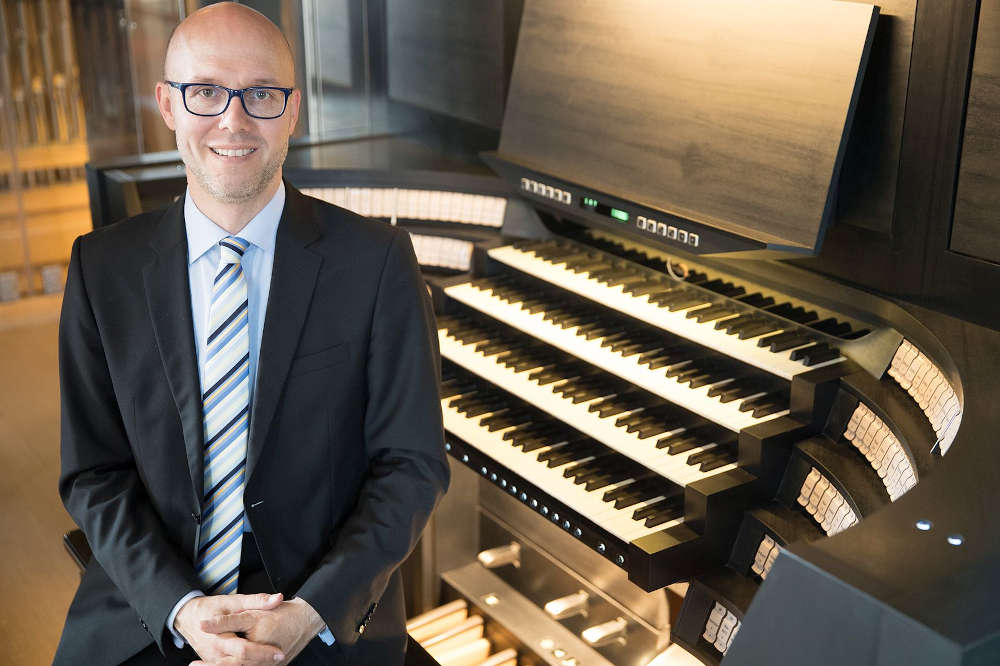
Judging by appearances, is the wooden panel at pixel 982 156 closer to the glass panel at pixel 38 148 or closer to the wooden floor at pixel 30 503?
the wooden floor at pixel 30 503

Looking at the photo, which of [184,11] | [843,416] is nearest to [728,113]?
[843,416]

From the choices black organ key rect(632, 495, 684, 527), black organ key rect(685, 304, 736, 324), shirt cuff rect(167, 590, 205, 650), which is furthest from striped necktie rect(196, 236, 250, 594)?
black organ key rect(685, 304, 736, 324)

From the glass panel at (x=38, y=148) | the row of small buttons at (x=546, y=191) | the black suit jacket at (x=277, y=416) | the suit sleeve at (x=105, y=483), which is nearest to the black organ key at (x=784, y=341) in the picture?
the row of small buttons at (x=546, y=191)

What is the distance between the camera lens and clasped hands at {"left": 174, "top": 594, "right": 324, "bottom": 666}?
5.67 ft

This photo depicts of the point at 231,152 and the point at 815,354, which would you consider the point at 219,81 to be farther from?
the point at 815,354

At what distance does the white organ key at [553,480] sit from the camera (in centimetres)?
258

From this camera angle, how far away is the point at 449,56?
4.30 meters

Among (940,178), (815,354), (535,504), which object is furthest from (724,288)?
(535,504)

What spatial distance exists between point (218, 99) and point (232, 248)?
0.25 metres

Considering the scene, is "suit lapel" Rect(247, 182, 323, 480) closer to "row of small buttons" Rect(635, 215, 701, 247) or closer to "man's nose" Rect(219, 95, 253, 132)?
"man's nose" Rect(219, 95, 253, 132)

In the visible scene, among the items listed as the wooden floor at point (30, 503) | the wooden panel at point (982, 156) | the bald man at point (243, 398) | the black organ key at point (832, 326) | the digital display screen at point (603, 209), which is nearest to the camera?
the bald man at point (243, 398)

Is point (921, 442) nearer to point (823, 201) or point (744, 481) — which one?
point (744, 481)

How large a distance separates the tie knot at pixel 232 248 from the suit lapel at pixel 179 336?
75mm

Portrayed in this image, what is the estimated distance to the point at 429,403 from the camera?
6.30 ft
